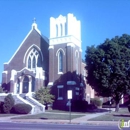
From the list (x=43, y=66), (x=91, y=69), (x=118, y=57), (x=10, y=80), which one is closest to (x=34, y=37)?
(x=43, y=66)

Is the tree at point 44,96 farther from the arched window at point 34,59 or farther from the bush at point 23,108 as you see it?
the arched window at point 34,59

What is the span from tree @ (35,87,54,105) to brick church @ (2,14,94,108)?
2.50m

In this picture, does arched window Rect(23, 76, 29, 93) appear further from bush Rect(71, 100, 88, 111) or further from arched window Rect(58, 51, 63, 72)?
bush Rect(71, 100, 88, 111)

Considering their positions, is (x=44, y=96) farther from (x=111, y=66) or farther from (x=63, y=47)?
(x=111, y=66)

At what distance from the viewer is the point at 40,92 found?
3647cm

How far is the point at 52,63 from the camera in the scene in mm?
40688

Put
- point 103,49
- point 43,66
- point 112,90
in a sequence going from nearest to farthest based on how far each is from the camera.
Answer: point 112,90, point 103,49, point 43,66

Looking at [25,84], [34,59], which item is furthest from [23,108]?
[34,59]

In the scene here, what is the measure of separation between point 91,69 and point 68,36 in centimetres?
988

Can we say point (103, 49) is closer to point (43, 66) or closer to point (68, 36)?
point (68, 36)

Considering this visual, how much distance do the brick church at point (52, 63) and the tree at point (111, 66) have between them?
733 cm

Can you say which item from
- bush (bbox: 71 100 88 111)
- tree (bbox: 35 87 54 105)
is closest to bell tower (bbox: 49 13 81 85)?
tree (bbox: 35 87 54 105)

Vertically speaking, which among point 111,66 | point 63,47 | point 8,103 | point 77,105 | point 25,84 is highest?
point 63,47

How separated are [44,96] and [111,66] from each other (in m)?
→ 12.2
